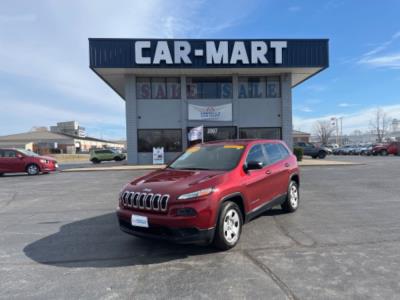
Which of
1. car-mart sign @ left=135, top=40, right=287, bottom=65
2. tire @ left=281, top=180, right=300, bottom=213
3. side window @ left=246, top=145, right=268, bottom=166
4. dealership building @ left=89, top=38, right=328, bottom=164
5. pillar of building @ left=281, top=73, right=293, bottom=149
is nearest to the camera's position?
side window @ left=246, top=145, right=268, bottom=166

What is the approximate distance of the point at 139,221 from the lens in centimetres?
394

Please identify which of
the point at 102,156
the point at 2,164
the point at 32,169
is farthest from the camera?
the point at 102,156

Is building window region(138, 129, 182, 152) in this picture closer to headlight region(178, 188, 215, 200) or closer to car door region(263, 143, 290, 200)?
car door region(263, 143, 290, 200)

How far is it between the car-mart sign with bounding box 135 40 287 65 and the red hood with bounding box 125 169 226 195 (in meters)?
16.8

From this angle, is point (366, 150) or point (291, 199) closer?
point (291, 199)

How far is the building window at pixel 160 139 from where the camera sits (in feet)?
71.4

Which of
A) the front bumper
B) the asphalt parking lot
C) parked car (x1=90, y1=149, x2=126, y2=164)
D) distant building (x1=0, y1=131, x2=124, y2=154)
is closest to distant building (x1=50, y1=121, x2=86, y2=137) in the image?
distant building (x1=0, y1=131, x2=124, y2=154)

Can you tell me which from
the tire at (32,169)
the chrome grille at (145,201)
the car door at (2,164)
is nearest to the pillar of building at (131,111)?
the tire at (32,169)

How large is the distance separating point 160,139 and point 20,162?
9575 mm

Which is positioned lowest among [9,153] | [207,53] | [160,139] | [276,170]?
[276,170]

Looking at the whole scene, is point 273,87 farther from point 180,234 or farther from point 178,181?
point 180,234

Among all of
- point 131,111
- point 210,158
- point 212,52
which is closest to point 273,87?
point 212,52

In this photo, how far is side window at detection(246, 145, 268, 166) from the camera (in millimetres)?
5063

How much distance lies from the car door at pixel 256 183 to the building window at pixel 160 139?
54.7 feet
